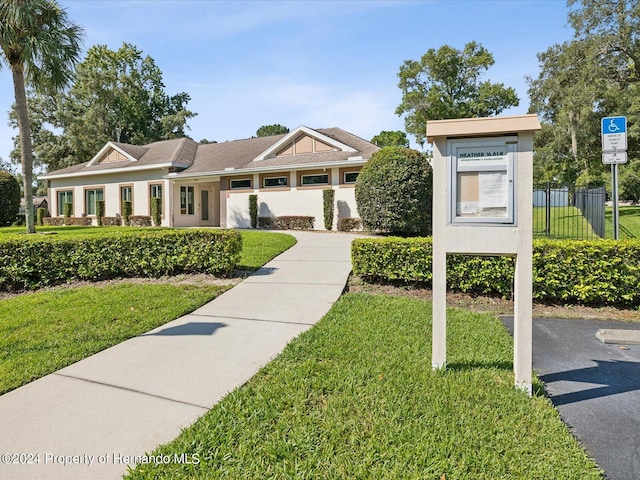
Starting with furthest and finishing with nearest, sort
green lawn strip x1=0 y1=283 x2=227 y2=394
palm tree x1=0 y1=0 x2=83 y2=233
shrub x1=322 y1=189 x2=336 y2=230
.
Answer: shrub x1=322 y1=189 x2=336 y2=230
palm tree x1=0 y1=0 x2=83 y2=233
green lawn strip x1=0 y1=283 x2=227 y2=394

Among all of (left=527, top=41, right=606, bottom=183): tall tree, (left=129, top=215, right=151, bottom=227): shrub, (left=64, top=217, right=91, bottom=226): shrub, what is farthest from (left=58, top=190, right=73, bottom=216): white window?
(left=527, top=41, right=606, bottom=183): tall tree

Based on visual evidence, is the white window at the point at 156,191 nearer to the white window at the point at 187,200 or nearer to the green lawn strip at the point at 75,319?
the white window at the point at 187,200

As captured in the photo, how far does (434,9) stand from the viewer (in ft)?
29.5

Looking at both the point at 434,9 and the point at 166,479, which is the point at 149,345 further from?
the point at 434,9

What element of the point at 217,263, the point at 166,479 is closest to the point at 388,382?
the point at 166,479

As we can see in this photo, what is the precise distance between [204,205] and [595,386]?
22608 millimetres

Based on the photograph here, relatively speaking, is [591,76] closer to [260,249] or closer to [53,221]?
[260,249]

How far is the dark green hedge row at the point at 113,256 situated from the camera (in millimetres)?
7340

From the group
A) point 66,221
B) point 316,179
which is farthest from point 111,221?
point 316,179

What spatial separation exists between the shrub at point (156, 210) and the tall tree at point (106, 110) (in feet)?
63.9

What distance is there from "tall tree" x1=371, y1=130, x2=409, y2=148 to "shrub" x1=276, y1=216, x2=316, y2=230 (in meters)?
28.9

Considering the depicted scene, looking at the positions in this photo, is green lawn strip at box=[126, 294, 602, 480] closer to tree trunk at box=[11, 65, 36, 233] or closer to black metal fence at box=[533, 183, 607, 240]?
black metal fence at box=[533, 183, 607, 240]

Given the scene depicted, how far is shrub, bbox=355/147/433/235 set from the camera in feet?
43.2

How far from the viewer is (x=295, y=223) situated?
18.2 meters
